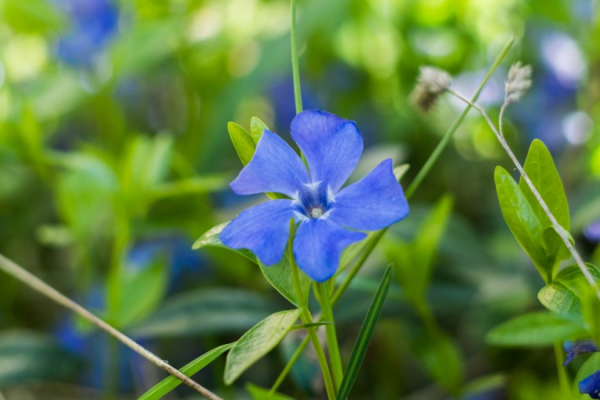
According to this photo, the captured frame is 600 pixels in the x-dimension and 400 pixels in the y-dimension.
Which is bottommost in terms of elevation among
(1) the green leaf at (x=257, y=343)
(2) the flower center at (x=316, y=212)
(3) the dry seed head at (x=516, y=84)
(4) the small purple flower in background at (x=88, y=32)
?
(1) the green leaf at (x=257, y=343)

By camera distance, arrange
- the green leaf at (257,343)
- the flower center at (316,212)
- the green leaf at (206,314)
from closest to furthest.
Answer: the green leaf at (257,343) → the flower center at (316,212) → the green leaf at (206,314)

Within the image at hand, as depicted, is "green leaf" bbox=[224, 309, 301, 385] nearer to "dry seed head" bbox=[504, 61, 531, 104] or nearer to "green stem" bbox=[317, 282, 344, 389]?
"green stem" bbox=[317, 282, 344, 389]

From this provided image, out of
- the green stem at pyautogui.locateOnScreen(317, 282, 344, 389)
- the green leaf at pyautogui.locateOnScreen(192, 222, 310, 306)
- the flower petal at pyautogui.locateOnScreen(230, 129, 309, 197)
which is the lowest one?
the green stem at pyautogui.locateOnScreen(317, 282, 344, 389)

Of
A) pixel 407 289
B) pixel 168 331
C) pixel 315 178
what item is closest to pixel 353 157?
pixel 315 178

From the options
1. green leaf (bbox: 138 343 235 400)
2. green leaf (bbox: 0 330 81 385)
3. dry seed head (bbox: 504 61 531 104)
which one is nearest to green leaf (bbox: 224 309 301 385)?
green leaf (bbox: 138 343 235 400)

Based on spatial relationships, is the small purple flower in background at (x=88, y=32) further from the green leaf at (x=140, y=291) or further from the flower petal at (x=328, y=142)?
the flower petal at (x=328, y=142)

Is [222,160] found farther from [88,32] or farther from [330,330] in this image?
[330,330]

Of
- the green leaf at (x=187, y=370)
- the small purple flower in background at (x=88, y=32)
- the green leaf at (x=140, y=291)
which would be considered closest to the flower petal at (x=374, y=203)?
the green leaf at (x=187, y=370)
